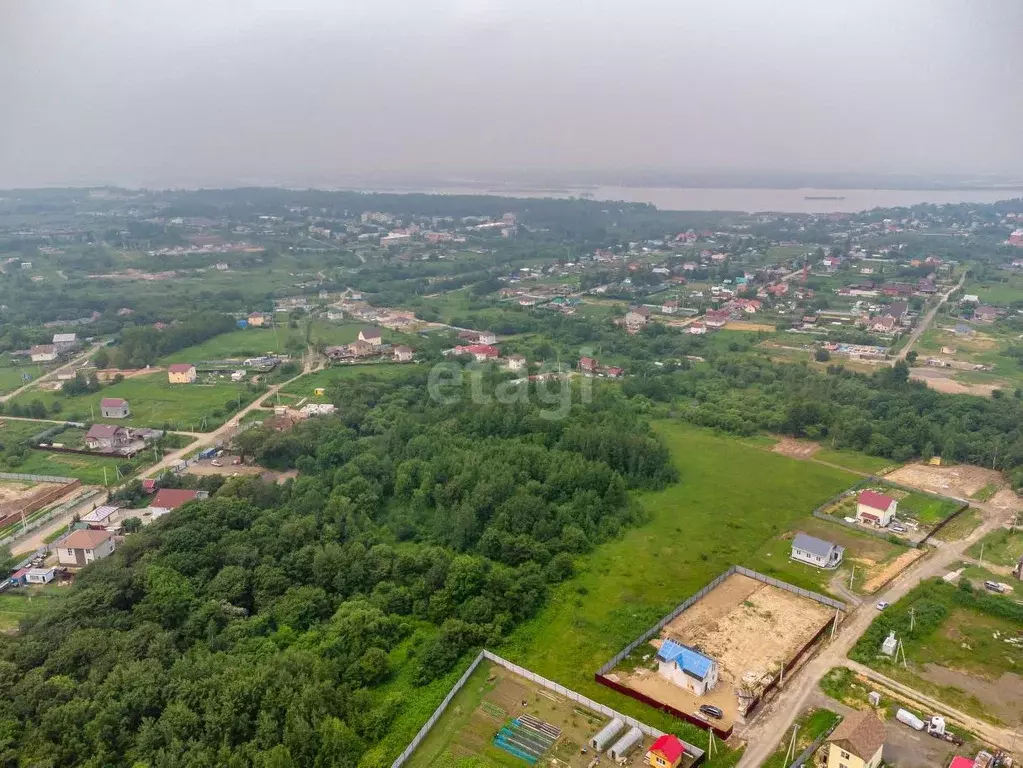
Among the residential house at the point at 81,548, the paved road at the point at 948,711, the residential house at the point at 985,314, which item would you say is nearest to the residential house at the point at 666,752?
the paved road at the point at 948,711

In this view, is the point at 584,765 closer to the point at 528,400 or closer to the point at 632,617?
the point at 632,617

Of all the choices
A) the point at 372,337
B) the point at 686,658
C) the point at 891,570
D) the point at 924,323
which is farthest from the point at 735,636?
the point at 924,323

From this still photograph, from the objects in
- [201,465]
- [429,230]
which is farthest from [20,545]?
[429,230]

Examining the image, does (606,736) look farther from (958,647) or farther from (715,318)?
(715,318)

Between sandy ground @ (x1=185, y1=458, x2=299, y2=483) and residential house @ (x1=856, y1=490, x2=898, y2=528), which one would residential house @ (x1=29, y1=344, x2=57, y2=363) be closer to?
sandy ground @ (x1=185, y1=458, x2=299, y2=483)

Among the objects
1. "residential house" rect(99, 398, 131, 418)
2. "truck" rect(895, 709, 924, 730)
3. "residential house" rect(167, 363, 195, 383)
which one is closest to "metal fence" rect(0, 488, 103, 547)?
"residential house" rect(99, 398, 131, 418)

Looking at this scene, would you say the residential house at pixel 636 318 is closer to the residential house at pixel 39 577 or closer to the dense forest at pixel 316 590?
the dense forest at pixel 316 590
